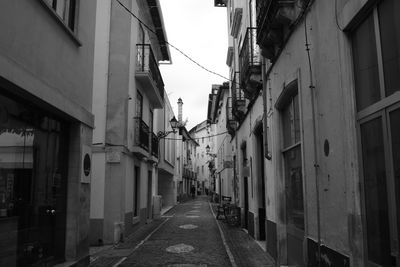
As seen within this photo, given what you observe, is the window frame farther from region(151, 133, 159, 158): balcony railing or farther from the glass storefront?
region(151, 133, 159, 158): balcony railing

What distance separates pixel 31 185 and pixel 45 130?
101 centimetres

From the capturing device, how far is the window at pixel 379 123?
155 inches

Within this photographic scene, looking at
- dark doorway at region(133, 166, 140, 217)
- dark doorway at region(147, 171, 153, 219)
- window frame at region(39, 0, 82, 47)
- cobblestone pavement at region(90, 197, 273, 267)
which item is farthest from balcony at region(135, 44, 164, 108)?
window frame at region(39, 0, 82, 47)

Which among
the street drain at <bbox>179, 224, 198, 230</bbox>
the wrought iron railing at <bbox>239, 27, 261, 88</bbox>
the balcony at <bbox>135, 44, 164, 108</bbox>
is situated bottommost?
the street drain at <bbox>179, 224, 198, 230</bbox>

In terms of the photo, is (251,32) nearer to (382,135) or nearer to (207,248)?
(207,248)

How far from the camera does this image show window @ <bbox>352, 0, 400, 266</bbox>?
3.93 meters

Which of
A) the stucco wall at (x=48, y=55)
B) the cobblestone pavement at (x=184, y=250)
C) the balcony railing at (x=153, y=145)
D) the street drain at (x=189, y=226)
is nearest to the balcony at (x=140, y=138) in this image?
the balcony railing at (x=153, y=145)

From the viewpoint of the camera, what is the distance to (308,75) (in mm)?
6414

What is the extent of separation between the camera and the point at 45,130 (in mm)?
6977

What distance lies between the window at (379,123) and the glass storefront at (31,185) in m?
4.58

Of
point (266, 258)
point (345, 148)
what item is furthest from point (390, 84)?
point (266, 258)

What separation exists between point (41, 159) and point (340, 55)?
4.89 metres

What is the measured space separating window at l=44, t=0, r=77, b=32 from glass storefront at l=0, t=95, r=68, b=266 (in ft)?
5.42

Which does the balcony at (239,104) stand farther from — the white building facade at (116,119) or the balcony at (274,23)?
the balcony at (274,23)
